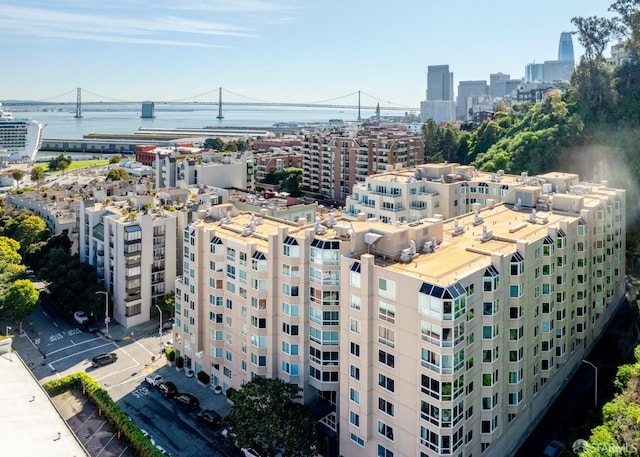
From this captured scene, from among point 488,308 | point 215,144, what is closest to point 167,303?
point 488,308

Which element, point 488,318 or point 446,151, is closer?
point 488,318

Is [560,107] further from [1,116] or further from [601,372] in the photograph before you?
[1,116]

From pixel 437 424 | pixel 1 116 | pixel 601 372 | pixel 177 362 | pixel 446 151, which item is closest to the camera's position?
pixel 437 424

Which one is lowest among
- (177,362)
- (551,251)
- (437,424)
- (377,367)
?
(177,362)

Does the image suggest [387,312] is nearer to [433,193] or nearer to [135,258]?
[135,258]

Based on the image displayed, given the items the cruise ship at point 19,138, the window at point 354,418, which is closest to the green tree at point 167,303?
the window at point 354,418

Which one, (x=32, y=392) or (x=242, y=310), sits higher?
(x=242, y=310)

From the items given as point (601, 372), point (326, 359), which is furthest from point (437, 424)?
point (601, 372)
